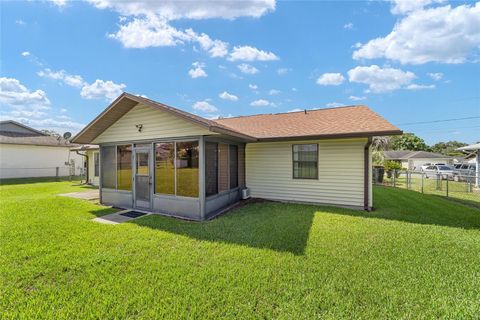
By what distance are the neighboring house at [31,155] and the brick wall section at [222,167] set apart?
56.3ft

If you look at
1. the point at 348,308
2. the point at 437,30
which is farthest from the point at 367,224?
the point at 437,30

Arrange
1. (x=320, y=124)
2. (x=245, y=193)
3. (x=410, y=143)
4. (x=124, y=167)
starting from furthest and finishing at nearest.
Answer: (x=410, y=143) → (x=245, y=193) → (x=320, y=124) → (x=124, y=167)

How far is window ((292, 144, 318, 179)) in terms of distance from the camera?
8.24 metres

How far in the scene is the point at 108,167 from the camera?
8.52 m

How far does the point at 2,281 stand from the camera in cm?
319

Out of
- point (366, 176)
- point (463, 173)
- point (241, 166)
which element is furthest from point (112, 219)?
point (463, 173)

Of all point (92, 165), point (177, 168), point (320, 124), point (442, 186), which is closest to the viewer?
A: point (177, 168)

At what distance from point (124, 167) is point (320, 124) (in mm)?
7673

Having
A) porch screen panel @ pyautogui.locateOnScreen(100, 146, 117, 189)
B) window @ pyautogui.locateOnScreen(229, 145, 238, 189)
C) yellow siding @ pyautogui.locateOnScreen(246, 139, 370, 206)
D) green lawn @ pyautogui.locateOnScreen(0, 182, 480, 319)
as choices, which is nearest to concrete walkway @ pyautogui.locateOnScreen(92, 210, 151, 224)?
green lawn @ pyautogui.locateOnScreen(0, 182, 480, 319)

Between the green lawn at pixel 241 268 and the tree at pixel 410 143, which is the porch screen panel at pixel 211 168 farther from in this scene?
the tree at pixel 410 143

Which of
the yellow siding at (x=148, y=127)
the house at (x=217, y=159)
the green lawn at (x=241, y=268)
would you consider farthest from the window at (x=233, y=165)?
the green lawn at (x=241, y=268)

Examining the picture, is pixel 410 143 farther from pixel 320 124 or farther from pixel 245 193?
pixel 245 193

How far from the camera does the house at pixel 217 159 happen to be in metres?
6.64

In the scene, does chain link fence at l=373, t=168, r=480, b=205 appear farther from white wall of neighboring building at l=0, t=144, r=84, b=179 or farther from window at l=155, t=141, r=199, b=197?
white wall of neighboring building at l=0, t=144, r=84, b=179
